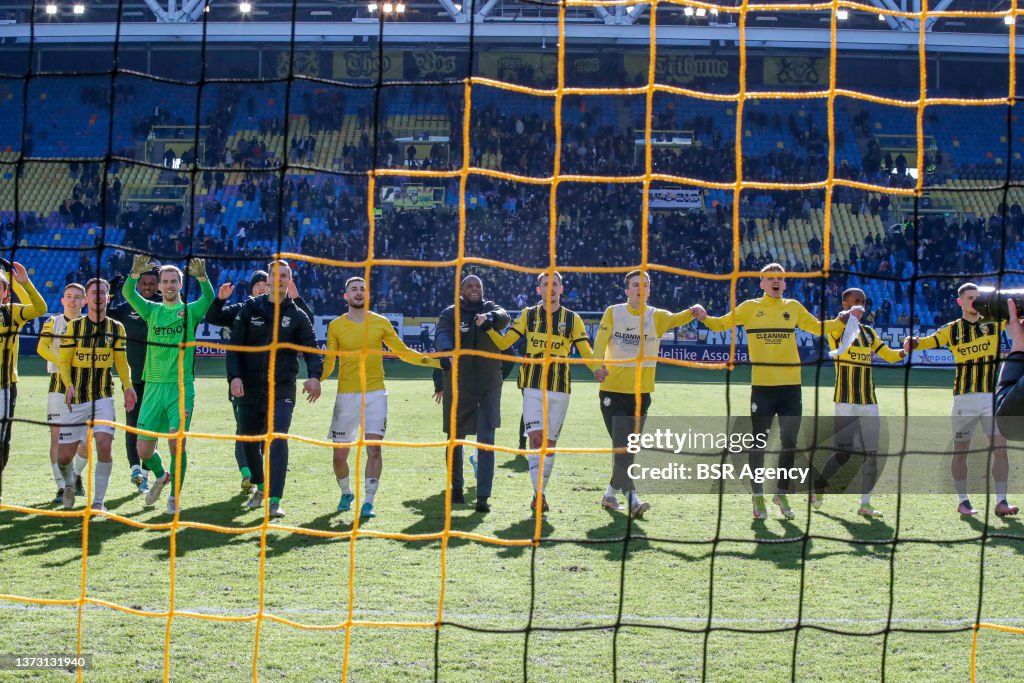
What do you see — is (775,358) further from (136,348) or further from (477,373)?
(136,348)

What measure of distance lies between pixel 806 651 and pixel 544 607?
1338 millimetres

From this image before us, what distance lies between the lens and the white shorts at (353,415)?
7.44m

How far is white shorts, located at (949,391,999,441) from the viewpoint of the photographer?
7828mm

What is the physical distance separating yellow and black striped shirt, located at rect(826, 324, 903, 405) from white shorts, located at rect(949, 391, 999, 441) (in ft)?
1.92

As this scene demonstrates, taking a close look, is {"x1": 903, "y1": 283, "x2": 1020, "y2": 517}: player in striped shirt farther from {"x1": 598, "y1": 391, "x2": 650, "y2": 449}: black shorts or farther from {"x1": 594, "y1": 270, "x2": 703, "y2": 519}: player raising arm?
{"x1": 598, "y1": 391, "x2": 650, "y2": 449}: black shorts

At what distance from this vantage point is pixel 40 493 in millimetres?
8289

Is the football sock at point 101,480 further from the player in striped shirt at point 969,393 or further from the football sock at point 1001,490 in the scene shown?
the football sock at point 1001,490

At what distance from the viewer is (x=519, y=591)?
568cm

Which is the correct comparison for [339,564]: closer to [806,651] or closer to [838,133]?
[806,651]

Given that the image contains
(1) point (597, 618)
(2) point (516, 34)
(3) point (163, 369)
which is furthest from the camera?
(2) point (516, 34)

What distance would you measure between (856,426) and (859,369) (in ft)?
1.59

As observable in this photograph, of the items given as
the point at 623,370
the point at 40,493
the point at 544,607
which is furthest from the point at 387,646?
the point at 40,493

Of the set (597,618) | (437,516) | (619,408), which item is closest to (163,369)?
(437,516)

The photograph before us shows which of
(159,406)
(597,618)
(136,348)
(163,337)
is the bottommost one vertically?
(597,618)
